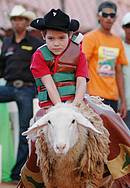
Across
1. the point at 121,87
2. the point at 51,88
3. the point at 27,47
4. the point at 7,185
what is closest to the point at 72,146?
the point at 51,88

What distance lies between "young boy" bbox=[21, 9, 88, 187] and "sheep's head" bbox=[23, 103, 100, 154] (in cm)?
27

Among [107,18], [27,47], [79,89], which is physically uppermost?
[107,18]

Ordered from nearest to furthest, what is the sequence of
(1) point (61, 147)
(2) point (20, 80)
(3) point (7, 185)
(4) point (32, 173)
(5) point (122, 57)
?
(1) point (61, 147)
(4) point (32, 173)
(5) point (122, 57)
(3) point (7, 185)
(2) point (20, 80)

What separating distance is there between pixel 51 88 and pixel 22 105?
3.64 m

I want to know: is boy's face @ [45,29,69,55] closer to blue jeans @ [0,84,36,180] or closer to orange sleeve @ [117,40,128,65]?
orange sleeve @ [117,40,128,65]

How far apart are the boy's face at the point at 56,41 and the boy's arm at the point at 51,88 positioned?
236 millimetres

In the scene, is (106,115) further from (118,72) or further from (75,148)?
(118,72)

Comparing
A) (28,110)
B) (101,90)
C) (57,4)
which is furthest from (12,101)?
(57,4)

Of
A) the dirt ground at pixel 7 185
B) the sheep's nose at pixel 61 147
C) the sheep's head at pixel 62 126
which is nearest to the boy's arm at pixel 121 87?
the dirt ground at pixel 7 185

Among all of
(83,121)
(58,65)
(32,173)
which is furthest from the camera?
(32,173)

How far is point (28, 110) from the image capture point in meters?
10.5

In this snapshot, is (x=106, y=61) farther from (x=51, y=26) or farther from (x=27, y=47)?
(x=51, y=26)

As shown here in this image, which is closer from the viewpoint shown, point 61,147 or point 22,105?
point 61,147

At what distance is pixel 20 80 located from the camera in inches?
417
